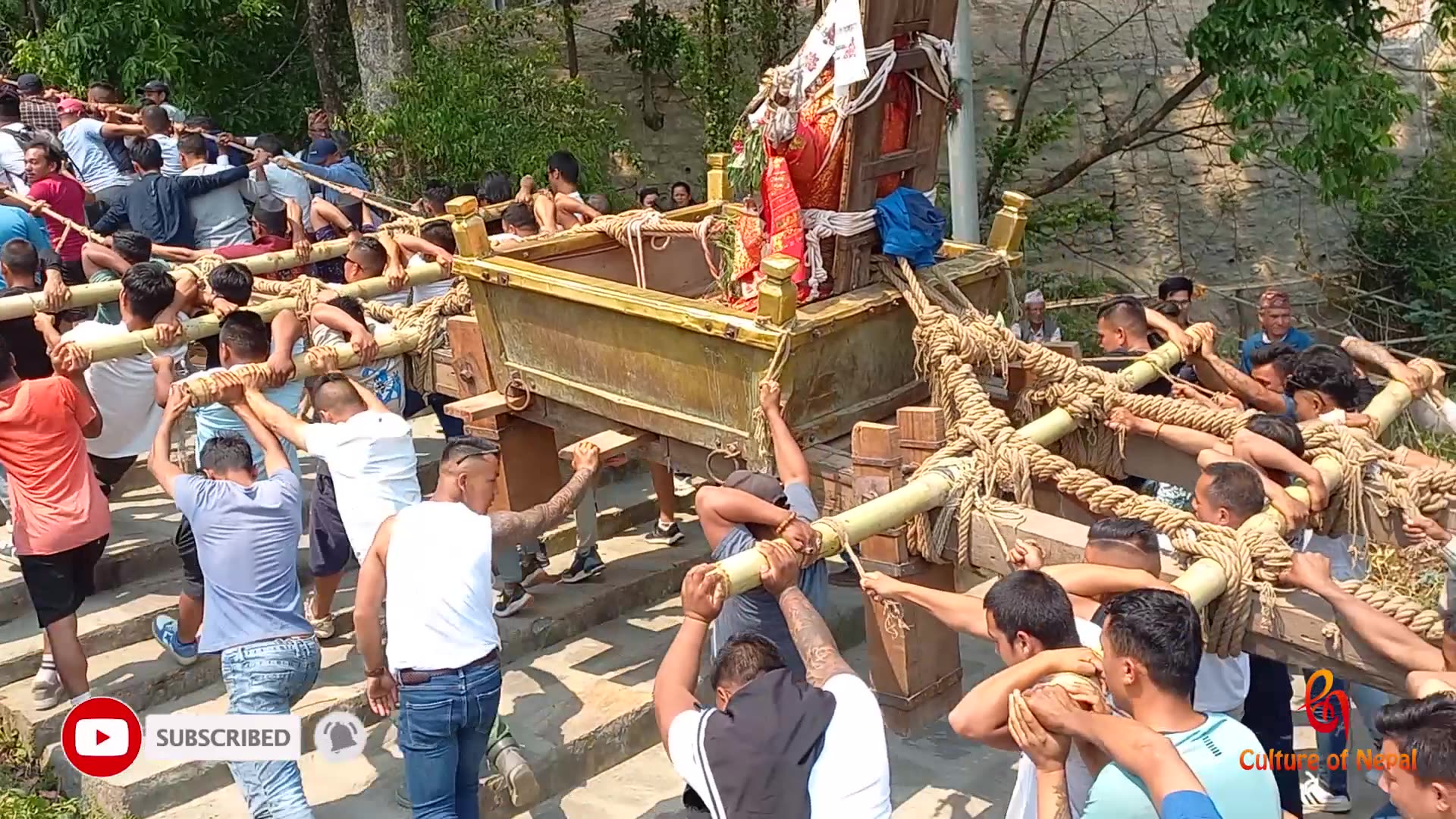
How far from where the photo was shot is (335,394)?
478cm

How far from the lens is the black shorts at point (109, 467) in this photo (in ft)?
19.7

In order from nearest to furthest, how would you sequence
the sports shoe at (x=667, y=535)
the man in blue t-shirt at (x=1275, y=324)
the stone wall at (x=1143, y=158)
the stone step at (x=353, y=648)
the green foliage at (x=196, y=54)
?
the stone step at (x=353, y=648), the man in blue t-shirt at (x=1275, y=324), the sports shoe at (x=667, y=535), the green foliage at (x=196, y=54), the stone wall at (x=1143, y=158)

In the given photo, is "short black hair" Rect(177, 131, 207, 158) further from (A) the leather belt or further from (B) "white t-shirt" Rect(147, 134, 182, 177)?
(A) the leather belt

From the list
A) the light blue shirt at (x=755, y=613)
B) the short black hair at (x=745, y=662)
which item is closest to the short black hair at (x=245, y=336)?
the light blue shirt at (x=755, y=613)

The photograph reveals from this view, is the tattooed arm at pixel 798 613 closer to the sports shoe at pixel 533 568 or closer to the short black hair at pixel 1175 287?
the sports shoe at pixel 533 568

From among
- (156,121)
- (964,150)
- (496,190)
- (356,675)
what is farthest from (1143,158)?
(356,675)

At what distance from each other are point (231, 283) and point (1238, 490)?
4.08 m

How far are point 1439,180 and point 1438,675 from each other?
10.0 meters

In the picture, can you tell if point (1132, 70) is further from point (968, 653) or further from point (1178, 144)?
point (968, 653)


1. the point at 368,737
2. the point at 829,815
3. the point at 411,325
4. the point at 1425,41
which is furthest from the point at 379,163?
the point at 1425,41

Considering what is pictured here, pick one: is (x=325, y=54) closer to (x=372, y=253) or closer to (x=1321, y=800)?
(x=372, y=253)

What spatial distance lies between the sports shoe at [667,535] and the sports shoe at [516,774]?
2.12 meters

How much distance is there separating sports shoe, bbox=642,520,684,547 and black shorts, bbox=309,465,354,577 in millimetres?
1898

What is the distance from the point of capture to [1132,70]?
1294 centimetres
